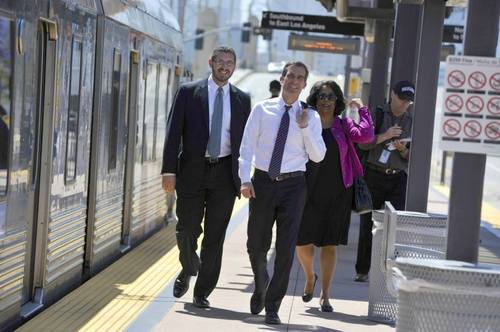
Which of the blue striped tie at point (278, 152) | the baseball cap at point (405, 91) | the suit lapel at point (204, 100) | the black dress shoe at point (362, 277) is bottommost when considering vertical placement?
the black dress shoe at point (362, 277)

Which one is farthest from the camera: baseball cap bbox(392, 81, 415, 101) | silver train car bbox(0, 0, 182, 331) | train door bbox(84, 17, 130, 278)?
baseball cap bbox(392, 81, 415, 101)

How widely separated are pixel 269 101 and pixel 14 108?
6.23 feet

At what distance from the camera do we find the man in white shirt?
7680 mm

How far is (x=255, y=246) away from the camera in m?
7.90

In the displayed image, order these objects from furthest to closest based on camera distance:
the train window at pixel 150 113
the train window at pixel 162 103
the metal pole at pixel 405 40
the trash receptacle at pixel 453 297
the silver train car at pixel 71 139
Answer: the train window at pixel 162 103 < the train window at pixel 150 113 < the metal pole at pixel 405 40 < the silver train car at pixel 71 139 < the trash receptacle at pixel 453 297

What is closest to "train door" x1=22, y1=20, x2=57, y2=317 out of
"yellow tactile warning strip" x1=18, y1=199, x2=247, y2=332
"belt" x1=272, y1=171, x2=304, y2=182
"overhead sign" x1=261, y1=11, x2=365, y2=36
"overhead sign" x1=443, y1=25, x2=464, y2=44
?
"yellow tactile warning strip" x1=18, y1=199, x2=247, y2=332

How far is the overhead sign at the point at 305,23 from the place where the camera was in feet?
75.8

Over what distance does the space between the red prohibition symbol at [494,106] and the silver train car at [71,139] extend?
2.89m

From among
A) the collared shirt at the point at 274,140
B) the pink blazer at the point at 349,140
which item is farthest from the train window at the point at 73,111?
the pink blazer at the point at 349,140

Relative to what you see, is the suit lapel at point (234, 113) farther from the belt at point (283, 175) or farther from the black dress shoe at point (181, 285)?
the black dress shoe at point (181, 285)

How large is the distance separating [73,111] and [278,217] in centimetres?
184

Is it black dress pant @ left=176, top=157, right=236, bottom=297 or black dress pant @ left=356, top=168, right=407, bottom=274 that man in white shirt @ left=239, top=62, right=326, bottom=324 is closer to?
black dress pant @ left=176, top=157, right=236, bottom=297

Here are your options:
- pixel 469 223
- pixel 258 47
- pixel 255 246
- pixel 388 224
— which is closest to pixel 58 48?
pixel 255 246

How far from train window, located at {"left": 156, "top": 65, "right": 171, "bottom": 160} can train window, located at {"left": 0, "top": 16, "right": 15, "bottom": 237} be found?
645 centimetres
